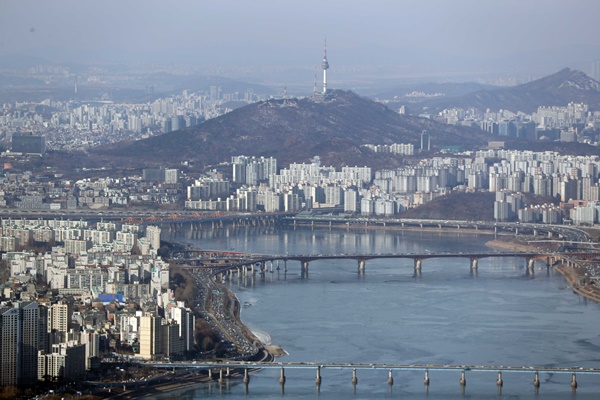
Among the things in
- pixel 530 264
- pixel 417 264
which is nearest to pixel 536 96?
pixel 530 264

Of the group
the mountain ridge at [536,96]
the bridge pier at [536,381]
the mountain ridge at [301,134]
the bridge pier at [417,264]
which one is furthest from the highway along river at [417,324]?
the mountain ridge at [536,96]

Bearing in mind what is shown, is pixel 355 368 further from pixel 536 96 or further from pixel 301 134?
pixel 536 96

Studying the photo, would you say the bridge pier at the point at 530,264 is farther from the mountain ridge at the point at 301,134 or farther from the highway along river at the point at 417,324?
the mountain ridge at the point at 301,134

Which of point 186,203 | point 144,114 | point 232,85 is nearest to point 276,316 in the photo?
point 186,203

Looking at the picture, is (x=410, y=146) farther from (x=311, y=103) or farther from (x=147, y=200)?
(x=147, y=200)

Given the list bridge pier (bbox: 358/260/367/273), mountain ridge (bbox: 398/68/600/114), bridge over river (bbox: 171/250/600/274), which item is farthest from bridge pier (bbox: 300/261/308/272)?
mountain ridge (bbox: 398/68/600/114)

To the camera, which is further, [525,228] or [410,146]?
[410,146]

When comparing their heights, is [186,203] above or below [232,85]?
below

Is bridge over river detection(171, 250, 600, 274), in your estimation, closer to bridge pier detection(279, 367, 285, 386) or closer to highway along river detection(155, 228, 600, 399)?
highway along river detection(155, 228, 600, 399)
